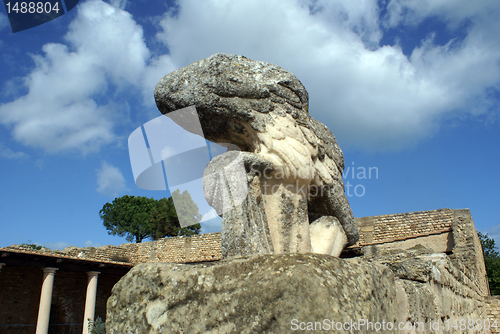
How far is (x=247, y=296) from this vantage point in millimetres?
1188

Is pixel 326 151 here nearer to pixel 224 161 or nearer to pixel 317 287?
pixel 224 161

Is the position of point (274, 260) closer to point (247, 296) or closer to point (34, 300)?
point (247, 296)

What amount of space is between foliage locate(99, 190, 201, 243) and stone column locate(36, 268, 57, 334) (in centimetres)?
1193

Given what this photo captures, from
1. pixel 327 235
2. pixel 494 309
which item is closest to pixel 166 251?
pixel 494 309

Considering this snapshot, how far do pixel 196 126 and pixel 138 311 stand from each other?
50.0 inches

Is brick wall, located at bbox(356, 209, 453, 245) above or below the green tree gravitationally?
below

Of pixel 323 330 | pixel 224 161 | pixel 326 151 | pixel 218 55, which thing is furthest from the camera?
pixel 326 151

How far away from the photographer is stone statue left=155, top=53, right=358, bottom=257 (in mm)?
2002

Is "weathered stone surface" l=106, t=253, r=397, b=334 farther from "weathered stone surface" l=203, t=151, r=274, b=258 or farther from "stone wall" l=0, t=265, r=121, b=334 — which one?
"stone wall" l=0, t=265, r=121, b=334

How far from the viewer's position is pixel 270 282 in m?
1.18

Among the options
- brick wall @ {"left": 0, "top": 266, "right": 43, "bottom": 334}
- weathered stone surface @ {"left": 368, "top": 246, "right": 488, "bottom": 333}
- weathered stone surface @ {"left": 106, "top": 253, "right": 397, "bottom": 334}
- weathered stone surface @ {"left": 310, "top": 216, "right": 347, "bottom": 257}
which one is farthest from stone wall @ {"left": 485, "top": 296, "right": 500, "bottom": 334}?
brick wall @ {"left": 0, "top": 266, "right": 43, "bottom": 334}

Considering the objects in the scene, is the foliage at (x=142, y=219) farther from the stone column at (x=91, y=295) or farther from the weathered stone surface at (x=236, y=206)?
the weathered stone surface at (x=236, y=206)

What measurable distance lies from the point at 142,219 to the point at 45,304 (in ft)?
46.3

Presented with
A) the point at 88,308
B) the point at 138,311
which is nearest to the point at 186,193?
the point at 138,311
